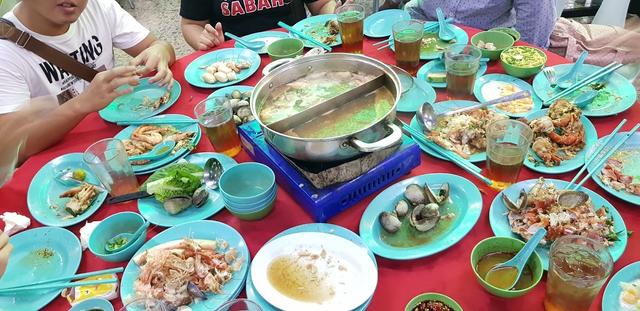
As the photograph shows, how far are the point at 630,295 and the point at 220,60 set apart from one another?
7.49 feet

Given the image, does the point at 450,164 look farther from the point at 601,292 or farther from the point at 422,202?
the point at 601,292

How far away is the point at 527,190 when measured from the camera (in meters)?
1.52

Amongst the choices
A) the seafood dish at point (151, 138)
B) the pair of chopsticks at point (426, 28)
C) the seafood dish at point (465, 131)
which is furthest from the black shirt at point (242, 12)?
the seafood dish at point (465, 131)

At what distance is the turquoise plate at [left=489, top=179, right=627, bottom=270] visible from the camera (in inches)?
51.3

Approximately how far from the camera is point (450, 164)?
68.6 inches

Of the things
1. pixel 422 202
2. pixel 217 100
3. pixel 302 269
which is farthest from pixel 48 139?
pixel 422 202

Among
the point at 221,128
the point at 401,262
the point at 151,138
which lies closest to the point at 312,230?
the point at 401,262

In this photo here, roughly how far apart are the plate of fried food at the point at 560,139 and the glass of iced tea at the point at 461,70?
337 millimetres

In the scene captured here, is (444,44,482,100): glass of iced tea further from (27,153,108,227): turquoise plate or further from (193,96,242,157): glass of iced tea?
(27,153,108,227): turquoise plate

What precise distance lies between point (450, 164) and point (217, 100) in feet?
3.63

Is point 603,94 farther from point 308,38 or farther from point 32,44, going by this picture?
point 32,44

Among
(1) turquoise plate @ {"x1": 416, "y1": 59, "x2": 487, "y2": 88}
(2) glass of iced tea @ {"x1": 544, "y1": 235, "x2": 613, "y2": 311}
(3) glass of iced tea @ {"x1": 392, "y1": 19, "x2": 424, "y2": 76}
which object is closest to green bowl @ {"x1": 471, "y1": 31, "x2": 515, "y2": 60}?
(1) turquoise plate @ {"x1": 416, "y1": 59, "x2": 487, "y2": 88}

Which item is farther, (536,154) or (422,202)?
(536,154)

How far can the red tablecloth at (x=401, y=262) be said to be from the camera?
127 cm
